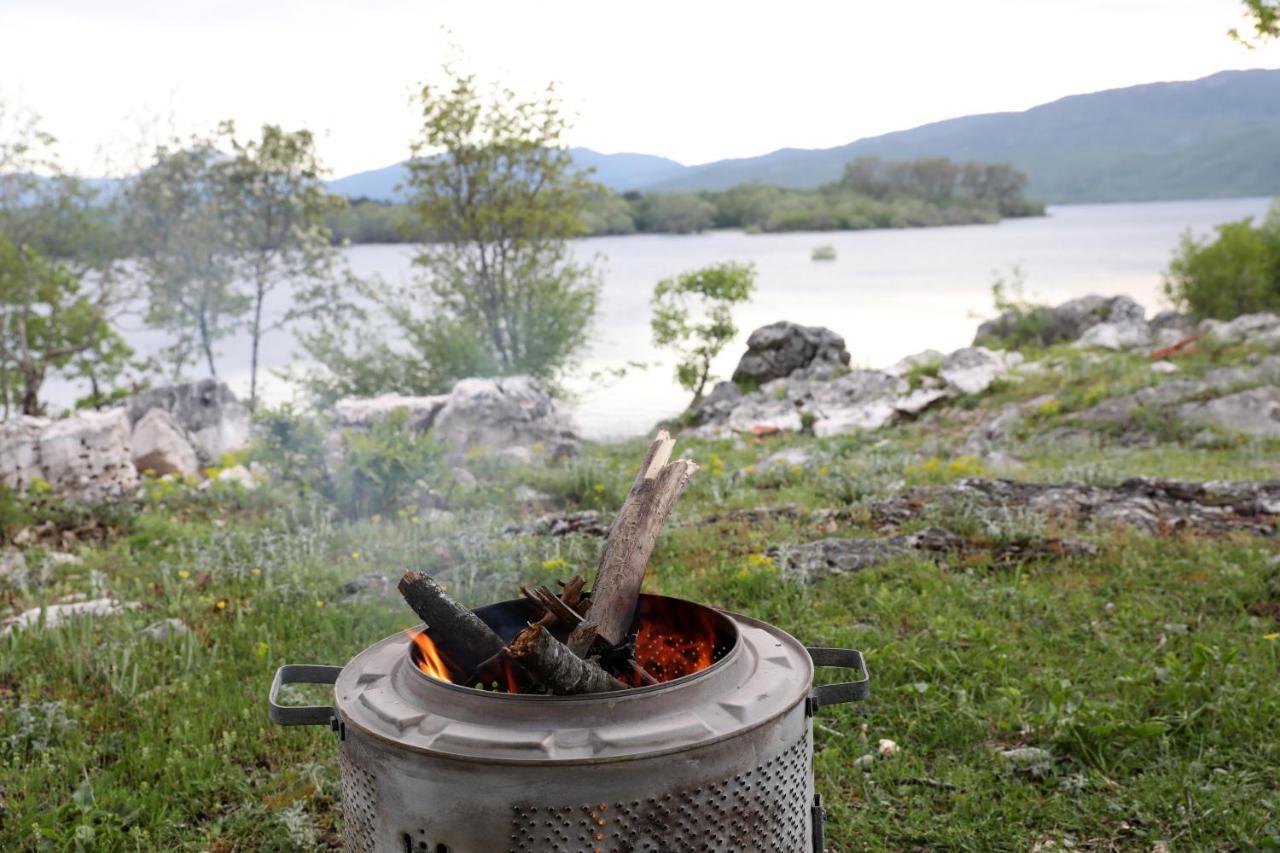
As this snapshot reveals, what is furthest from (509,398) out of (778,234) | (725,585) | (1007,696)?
(778,234)

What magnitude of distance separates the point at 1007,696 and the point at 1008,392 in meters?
9.13

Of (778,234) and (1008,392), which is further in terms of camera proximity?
(778,234)

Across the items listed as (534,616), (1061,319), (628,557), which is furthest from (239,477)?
(1061,319)

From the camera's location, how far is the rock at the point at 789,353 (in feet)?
55.0

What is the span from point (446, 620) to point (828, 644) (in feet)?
9.09

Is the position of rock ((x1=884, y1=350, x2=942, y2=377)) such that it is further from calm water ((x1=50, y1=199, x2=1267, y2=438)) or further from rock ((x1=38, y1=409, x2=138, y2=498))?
rock ((x1=38, y1=409, x2=138, y2=498))

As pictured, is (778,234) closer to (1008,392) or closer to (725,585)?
(1008,392)

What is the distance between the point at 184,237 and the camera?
53.2 feet

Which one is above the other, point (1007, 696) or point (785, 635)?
point (785, 635)

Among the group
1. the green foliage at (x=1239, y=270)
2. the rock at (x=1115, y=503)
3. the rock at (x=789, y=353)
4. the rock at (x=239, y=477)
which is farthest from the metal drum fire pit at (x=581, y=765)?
the green foliage at (x=1239, y=270)

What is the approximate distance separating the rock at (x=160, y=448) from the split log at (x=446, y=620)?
8232 millimetres

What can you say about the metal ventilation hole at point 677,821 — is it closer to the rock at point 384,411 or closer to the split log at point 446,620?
the split log at point 446,620

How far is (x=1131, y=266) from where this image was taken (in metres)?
38.5

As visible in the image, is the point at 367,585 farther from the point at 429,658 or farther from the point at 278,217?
the point at 278,217
